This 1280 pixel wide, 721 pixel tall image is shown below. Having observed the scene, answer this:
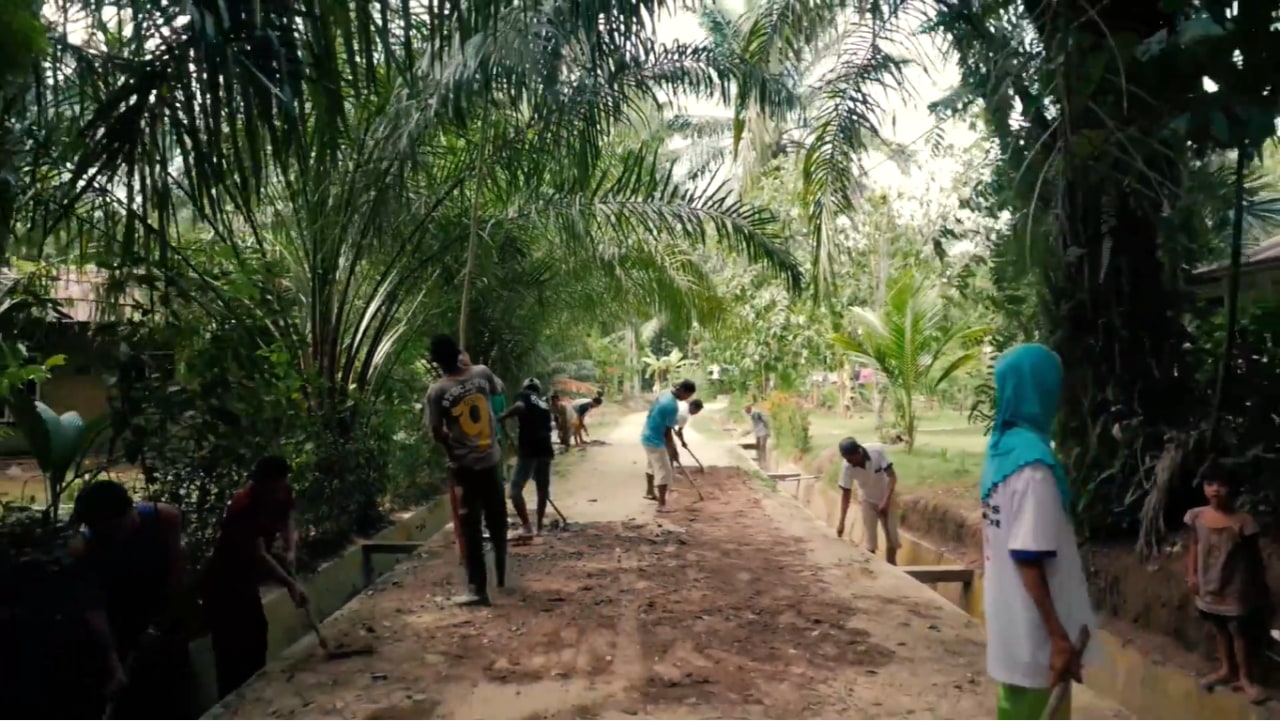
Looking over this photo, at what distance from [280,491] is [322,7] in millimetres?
2508

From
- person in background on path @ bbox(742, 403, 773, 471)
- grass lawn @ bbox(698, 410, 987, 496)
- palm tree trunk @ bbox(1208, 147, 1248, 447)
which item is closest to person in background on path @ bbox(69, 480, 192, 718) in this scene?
palm tree trunk @ bbox(1208, 147, 1248, 447)

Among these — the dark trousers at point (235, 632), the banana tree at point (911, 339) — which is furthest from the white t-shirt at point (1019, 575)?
the banana tree at point (911, 339)

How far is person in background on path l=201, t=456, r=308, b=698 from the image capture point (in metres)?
4.66

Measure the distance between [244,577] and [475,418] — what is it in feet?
5.55

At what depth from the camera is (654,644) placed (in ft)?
16.9

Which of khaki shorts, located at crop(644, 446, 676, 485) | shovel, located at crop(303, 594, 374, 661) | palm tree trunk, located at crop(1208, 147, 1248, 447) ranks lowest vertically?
shovel, located at crop(303, 594, 374, 661)

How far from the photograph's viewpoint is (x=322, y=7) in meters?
3.39

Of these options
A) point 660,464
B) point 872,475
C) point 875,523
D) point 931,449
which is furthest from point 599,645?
point 931,449

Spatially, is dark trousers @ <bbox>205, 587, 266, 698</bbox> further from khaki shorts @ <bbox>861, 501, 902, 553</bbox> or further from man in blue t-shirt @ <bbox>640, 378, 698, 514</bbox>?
man in blue t-shirt @ <bbox>640, 378, 698, 514</bbox>

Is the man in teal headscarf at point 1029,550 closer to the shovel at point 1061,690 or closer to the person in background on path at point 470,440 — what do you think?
the shovel at point 1061,690

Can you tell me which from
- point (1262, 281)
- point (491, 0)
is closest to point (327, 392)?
point (491, 0)

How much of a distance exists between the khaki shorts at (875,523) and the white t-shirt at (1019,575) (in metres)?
6.08

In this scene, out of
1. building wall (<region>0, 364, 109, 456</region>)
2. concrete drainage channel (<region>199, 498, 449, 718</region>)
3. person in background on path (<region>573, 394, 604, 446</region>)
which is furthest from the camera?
person in background on path (<region>573, 394, 604, 446</region>)

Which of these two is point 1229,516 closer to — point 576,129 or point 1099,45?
point 1099,45
